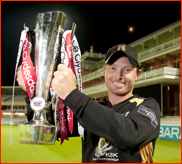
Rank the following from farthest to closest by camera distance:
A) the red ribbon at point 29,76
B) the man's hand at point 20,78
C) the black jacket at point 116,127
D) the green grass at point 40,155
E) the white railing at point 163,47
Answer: the white railing at point 163,47, the green grass at point 40,155, the man's hand at point 20,78, the red ribbon at point 29,76, the black jacket at point 116,127

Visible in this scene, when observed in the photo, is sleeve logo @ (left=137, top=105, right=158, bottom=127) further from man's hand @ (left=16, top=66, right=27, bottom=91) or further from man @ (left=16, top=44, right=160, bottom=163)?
man's hand @ (left=16, top=66, right=27, bottom=91)

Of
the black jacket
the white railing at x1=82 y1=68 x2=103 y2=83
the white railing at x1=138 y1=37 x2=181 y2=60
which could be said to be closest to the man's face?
the black jacket

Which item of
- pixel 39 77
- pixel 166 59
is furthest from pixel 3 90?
pixel 39 77

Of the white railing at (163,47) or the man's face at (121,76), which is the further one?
the white railing at (163,47)

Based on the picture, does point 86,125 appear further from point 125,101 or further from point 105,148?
point 125,101

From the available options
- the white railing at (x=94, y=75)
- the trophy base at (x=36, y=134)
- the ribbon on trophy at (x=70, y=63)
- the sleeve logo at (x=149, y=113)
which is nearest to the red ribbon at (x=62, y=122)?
the ribbon on trophy at (x=70, y=63)

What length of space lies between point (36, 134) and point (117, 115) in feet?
1.76

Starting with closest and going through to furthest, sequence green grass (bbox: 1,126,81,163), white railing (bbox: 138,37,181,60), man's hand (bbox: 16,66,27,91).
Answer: man's hand (bbox: 16,66,27,91)
green grass (bbox: 1,126,81,163)
white railing (bbox: 138,37,181,60)

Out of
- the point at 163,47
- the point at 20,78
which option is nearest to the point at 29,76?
the point at 20,78

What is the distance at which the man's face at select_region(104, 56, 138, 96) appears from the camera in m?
1.48

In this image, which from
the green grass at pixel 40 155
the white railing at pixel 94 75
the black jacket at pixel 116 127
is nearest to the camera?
the black jacket at pixel 116 127

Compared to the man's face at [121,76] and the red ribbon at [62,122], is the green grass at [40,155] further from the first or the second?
the man's face at [121,76]

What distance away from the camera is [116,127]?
1056 mm

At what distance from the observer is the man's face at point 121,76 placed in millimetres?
1480
